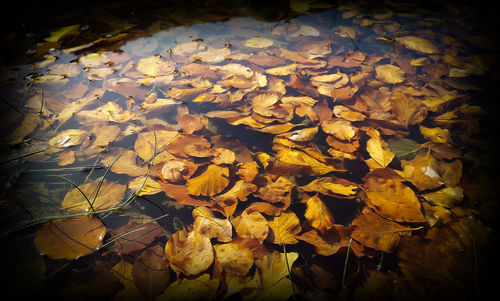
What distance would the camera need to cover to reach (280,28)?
230 centimetres

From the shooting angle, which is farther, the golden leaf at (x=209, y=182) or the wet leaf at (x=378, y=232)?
the golden leaf at (x=209, y=182)

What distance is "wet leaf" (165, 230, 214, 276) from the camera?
796 mm

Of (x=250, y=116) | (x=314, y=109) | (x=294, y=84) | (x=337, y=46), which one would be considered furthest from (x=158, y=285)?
(x=337, y=46)

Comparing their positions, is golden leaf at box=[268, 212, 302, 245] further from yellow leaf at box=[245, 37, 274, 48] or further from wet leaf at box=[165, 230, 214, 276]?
yellow leaf at box=[245, 37, 274, 48]

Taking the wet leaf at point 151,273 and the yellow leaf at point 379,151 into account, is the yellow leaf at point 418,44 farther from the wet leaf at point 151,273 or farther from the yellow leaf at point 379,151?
the wet leaf at point 151,273

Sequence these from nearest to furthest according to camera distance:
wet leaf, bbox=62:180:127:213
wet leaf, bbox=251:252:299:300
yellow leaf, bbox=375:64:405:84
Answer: wet leaf, bbox=251:252:299:300
wet leaf, bbox=62:180:127:213
yellow leaf, bbox=375:64:405:84

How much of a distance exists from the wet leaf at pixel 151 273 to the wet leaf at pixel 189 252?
0.03 metres

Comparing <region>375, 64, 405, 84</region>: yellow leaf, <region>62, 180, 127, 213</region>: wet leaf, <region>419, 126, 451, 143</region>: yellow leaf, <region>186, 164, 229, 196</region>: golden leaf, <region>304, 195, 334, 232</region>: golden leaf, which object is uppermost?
<region>375, 64, 405, 84</region>: yellow leaf

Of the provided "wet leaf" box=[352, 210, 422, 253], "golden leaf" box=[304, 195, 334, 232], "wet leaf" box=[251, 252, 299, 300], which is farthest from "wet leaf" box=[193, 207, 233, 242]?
"wet leaf" box=[352, 210, 422, 253]

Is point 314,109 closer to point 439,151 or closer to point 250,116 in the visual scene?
point 250,116

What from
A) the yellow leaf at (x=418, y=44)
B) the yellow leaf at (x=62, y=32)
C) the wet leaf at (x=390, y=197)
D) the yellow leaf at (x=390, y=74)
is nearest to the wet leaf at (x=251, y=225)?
the wet leaf at (x=390, y=197)

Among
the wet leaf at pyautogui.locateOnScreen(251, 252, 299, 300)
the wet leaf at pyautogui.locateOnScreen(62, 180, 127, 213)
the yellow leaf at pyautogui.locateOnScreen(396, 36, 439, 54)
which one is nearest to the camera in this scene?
the wet leaf at pyautogui.locateOnScreen(251, 252, 299, 300)

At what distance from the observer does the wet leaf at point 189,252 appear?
796mm

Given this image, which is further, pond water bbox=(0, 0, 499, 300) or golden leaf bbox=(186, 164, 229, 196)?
golden leaf bbox=(186, 164, 229, 196)
